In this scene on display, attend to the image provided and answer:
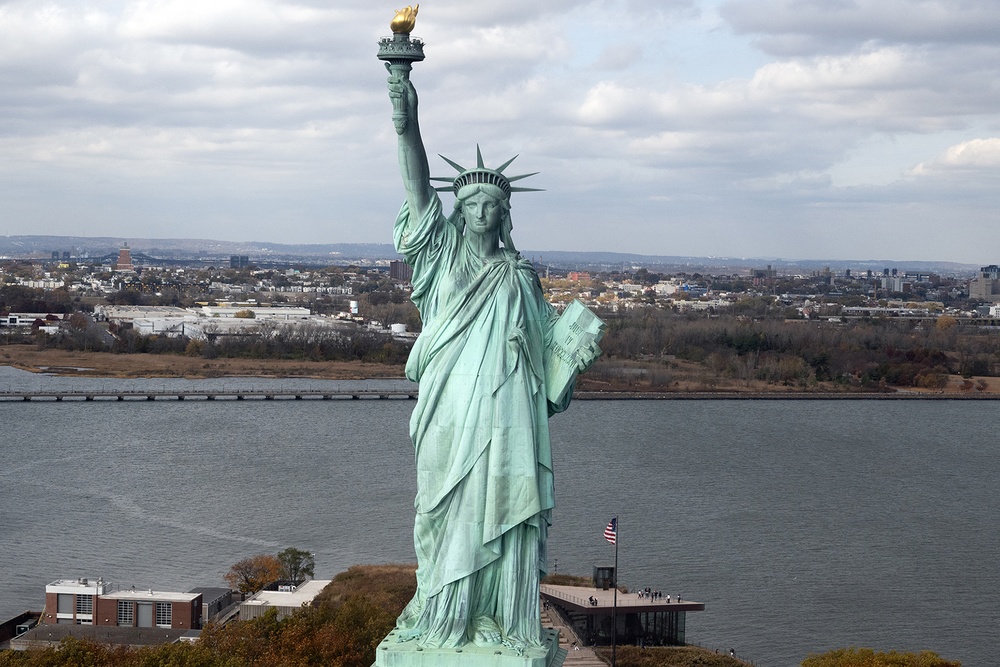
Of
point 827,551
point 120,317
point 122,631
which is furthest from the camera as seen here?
point 120,317

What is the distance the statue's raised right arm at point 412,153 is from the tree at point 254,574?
14.4 metres

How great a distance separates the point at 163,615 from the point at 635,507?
40.2 feet

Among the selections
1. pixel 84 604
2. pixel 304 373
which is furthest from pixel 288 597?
pixel 304 373

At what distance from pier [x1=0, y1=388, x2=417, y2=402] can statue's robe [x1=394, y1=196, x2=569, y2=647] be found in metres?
43.3

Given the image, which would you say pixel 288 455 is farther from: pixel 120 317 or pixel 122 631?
pixel 120 317

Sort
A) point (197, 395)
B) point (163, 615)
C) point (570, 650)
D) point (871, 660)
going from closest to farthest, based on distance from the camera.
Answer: point (871, 660) → point (163, 615) → point (570, 650) → point (197, 395)

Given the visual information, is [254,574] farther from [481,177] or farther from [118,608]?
[481,177]

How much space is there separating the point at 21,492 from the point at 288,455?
7491mm

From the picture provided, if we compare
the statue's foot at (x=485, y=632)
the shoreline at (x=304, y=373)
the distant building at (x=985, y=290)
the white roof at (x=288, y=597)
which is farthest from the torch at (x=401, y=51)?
the distant building at (x=985, y=290)

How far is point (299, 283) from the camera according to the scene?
116m

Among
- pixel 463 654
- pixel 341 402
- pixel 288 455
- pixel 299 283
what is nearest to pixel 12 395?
pixel 341 402

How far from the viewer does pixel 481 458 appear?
7.71 meters

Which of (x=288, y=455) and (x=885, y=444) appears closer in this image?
(x=288, y=455)

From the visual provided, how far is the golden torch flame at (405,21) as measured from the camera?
25.3ft
